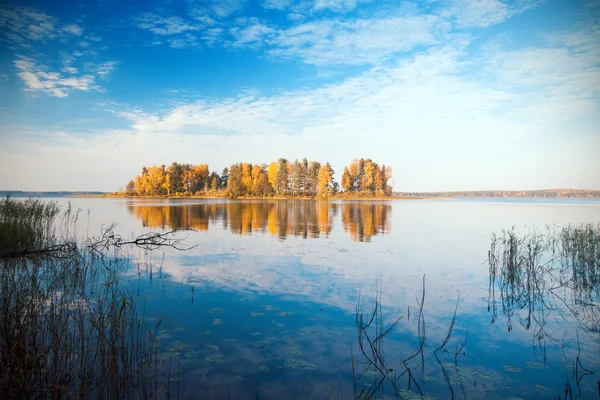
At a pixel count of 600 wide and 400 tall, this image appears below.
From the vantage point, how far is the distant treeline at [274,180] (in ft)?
369

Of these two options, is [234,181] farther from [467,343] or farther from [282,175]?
[467,343]

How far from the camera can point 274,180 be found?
112625 mm

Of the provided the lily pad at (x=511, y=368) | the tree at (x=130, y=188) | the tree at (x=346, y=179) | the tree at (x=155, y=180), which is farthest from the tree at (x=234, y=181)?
the lily pad at (x=511, y=368)

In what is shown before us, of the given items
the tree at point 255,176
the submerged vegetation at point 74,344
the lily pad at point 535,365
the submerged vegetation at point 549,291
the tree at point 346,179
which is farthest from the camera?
the tree at point 346,179

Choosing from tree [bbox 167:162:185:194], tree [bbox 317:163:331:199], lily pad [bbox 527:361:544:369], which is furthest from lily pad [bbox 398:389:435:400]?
tree [bbox 167:162:185:194]

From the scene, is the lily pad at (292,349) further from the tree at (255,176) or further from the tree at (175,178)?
the tree at (175,178)

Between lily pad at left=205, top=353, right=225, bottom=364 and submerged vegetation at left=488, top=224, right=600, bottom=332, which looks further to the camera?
submerged vegetation at left=488, top=224, right=600, bottom=332

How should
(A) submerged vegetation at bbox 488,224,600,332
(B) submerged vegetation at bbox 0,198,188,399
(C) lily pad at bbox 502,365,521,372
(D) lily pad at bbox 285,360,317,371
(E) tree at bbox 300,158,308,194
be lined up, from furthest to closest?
Answer: (E) tree at bbox 300,158,308,194 → (A) submerged vegetation at bbox 488,224,600,332 → (C) lily pad at bbox 502,365,521,372 → (D) lily pad at bbox 285,360,317,371 → (B) submerged vegetation at bbox 0,198,188,399

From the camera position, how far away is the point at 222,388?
15.7ft

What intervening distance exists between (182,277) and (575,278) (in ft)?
44.4

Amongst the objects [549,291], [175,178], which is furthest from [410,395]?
[175,178]

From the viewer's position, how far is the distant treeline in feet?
369

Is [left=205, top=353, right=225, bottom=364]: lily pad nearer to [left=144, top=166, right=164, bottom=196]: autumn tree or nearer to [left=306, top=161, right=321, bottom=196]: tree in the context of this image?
[left=306, top=161, right=321, bottom=196]: tree

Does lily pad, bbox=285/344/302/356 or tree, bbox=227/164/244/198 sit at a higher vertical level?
tree, bbox=227/164/244/198
